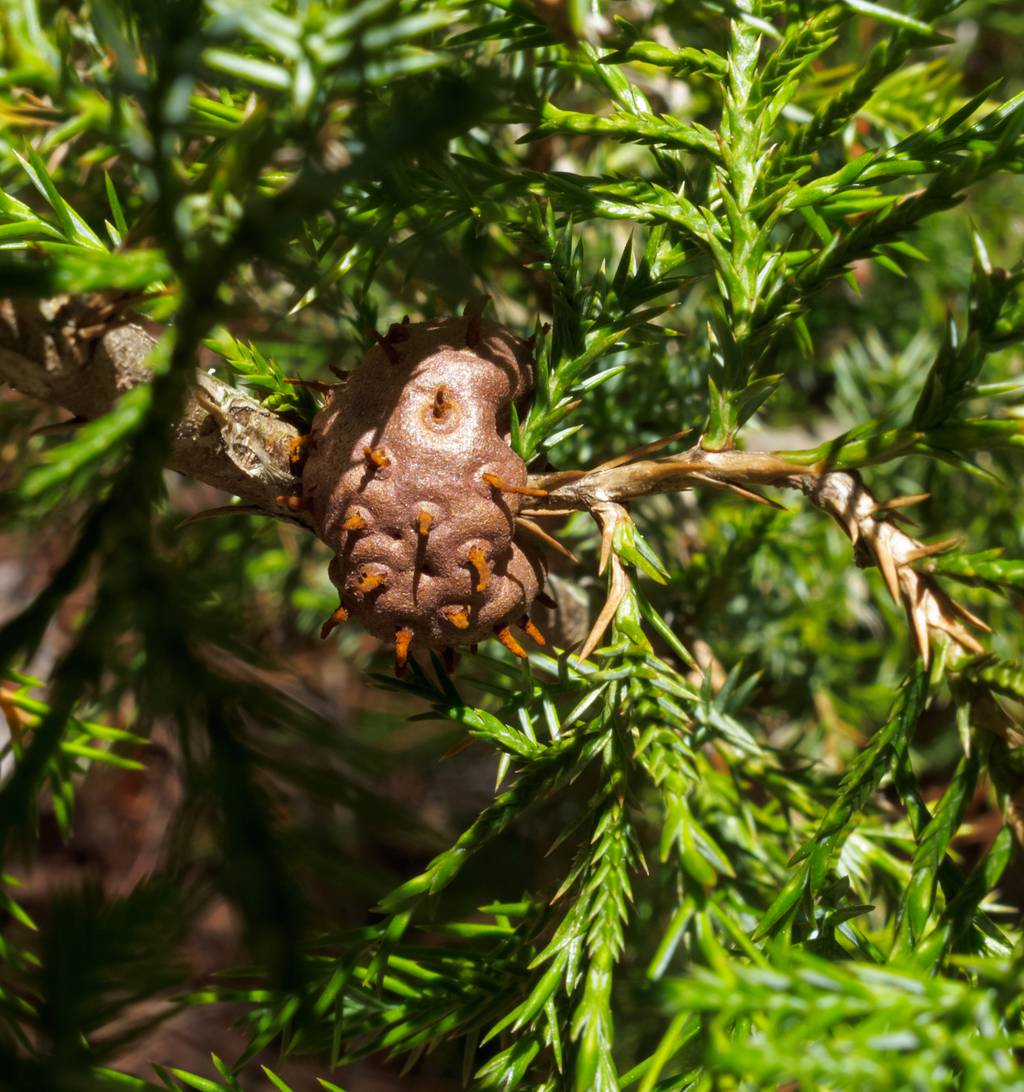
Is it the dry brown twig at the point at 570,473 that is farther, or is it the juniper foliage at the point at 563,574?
the dry brown twig at the point at 570,473

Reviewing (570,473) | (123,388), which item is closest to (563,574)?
(570,473)

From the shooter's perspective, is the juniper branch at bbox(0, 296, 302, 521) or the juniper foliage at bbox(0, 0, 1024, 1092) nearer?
the juniper foliage at bbox(0, 0, 1024, 1092)

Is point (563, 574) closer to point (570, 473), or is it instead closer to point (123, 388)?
point (570, 473)

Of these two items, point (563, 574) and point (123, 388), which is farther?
point (563, 574)

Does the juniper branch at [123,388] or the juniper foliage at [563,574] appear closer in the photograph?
the juniper foliage at [563,574]
